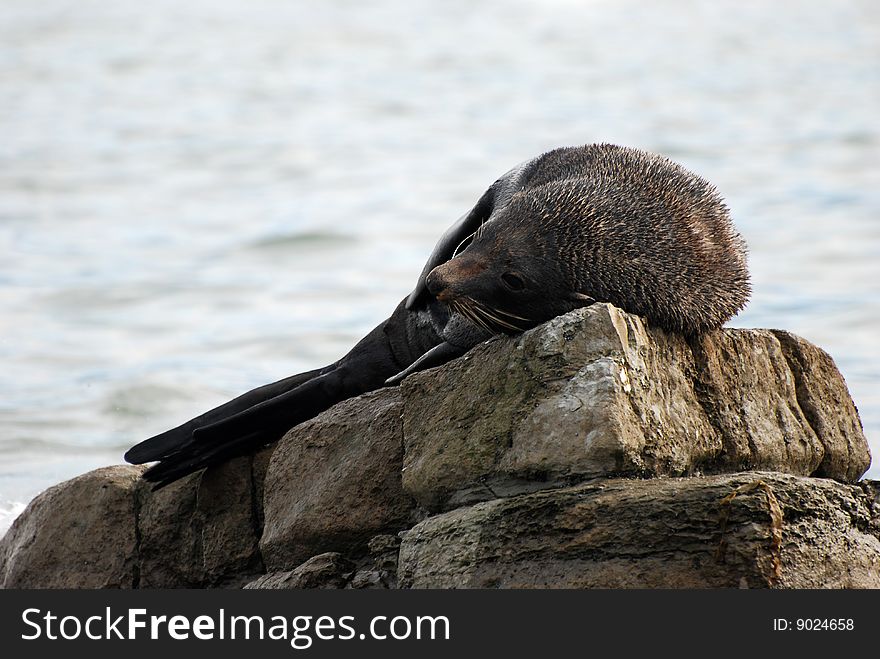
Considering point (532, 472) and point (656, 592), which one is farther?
point (532, 472)

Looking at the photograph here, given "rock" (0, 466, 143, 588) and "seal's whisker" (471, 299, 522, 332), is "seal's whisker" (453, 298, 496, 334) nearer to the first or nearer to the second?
"seal's whisker" (471, 299, 522, 332)

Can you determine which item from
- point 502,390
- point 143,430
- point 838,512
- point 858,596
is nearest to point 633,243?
point 502,390

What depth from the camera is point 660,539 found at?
421 cm

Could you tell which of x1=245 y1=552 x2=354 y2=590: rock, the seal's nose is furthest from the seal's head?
x1=245 y1=552 x2=354 y2=590: rock

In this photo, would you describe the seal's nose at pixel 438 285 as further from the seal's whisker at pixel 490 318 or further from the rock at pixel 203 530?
the rock at pixel 203 530

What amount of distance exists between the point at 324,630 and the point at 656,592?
1138 mm

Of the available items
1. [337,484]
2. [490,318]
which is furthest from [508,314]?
[337,484]

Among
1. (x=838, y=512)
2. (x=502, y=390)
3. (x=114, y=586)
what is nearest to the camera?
(x=838, y=512)

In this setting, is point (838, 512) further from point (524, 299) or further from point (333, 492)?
point (333, 492)

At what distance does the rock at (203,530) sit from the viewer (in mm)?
5910

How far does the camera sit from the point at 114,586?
6.07 metres

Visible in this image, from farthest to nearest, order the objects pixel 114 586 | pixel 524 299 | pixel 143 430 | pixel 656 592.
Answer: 1. pixel 143 430
2. pixel 114 586
3. pixel 524 299
4. pixel 656 592

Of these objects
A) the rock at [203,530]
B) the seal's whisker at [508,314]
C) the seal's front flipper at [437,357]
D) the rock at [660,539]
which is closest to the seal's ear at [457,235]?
the seal's front flipper at [437,357]

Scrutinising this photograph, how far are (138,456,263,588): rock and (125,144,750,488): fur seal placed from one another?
12cm
